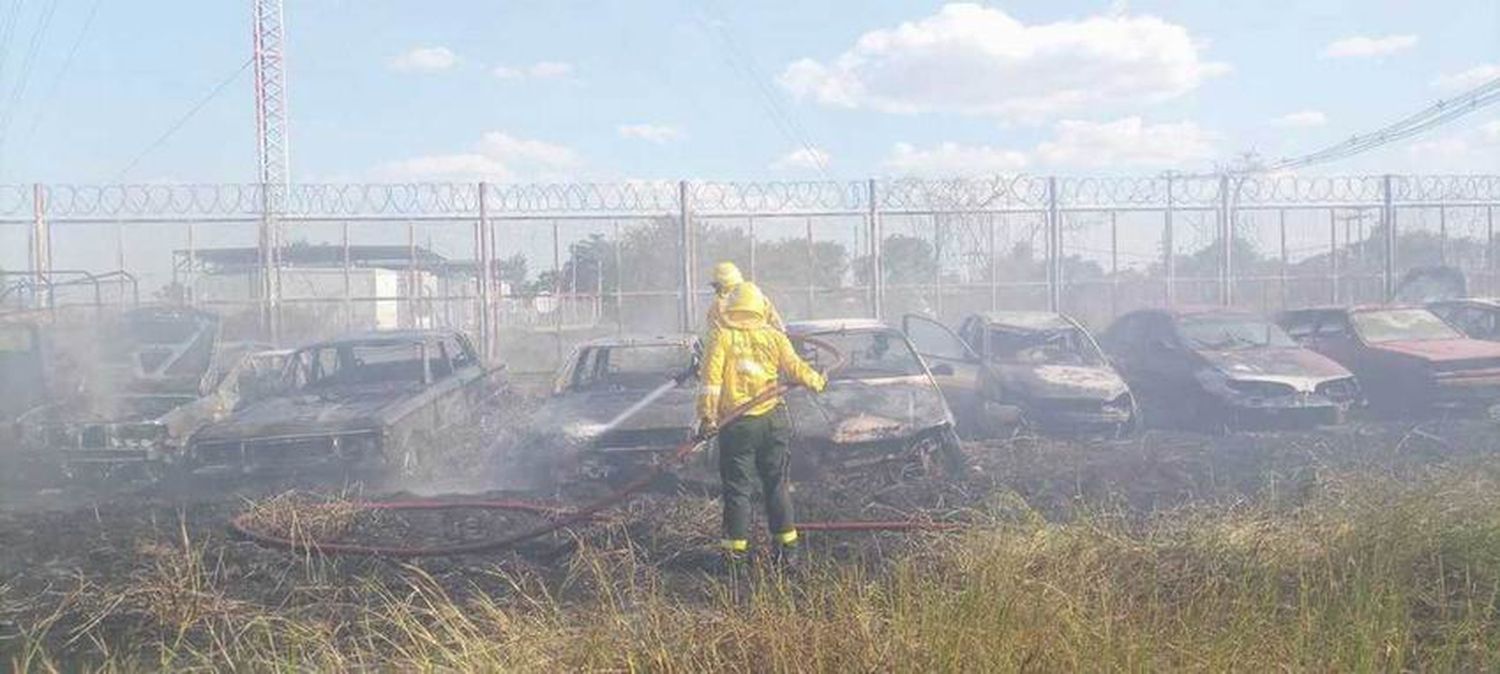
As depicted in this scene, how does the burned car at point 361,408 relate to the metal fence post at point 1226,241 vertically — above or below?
below

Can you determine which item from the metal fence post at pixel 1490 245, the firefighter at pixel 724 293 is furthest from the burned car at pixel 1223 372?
the metal fence post at pixel 1490 245

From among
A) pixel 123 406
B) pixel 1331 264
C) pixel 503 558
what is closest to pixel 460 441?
pixel 123 406

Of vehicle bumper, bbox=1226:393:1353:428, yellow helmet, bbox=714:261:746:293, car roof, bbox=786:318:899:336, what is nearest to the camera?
yellow helmet, bbox=714:261:746:293

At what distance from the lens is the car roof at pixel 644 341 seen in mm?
9836

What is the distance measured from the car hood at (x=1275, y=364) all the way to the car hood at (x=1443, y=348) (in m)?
0.73

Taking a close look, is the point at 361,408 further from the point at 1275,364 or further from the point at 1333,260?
the point at 1333,260

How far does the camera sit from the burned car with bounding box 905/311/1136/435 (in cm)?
1042

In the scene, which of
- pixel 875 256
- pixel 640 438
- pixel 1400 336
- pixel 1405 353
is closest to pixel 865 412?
pixel 640 438

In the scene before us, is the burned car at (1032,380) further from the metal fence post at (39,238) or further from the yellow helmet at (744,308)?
the metal fence post at (39,238)

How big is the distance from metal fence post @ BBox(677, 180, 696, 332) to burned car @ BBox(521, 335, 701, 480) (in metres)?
5.60

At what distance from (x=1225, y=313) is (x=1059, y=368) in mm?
2652

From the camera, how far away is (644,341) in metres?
9.88

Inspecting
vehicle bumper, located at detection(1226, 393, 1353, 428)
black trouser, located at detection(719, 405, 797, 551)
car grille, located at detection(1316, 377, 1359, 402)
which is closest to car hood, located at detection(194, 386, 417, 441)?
black trouser, located at detection(719, 405, 797, 551)

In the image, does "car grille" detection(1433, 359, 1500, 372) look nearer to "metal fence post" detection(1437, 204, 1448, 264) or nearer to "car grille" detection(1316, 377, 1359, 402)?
"car grille" detection(1316, 377, 1359, 402)
